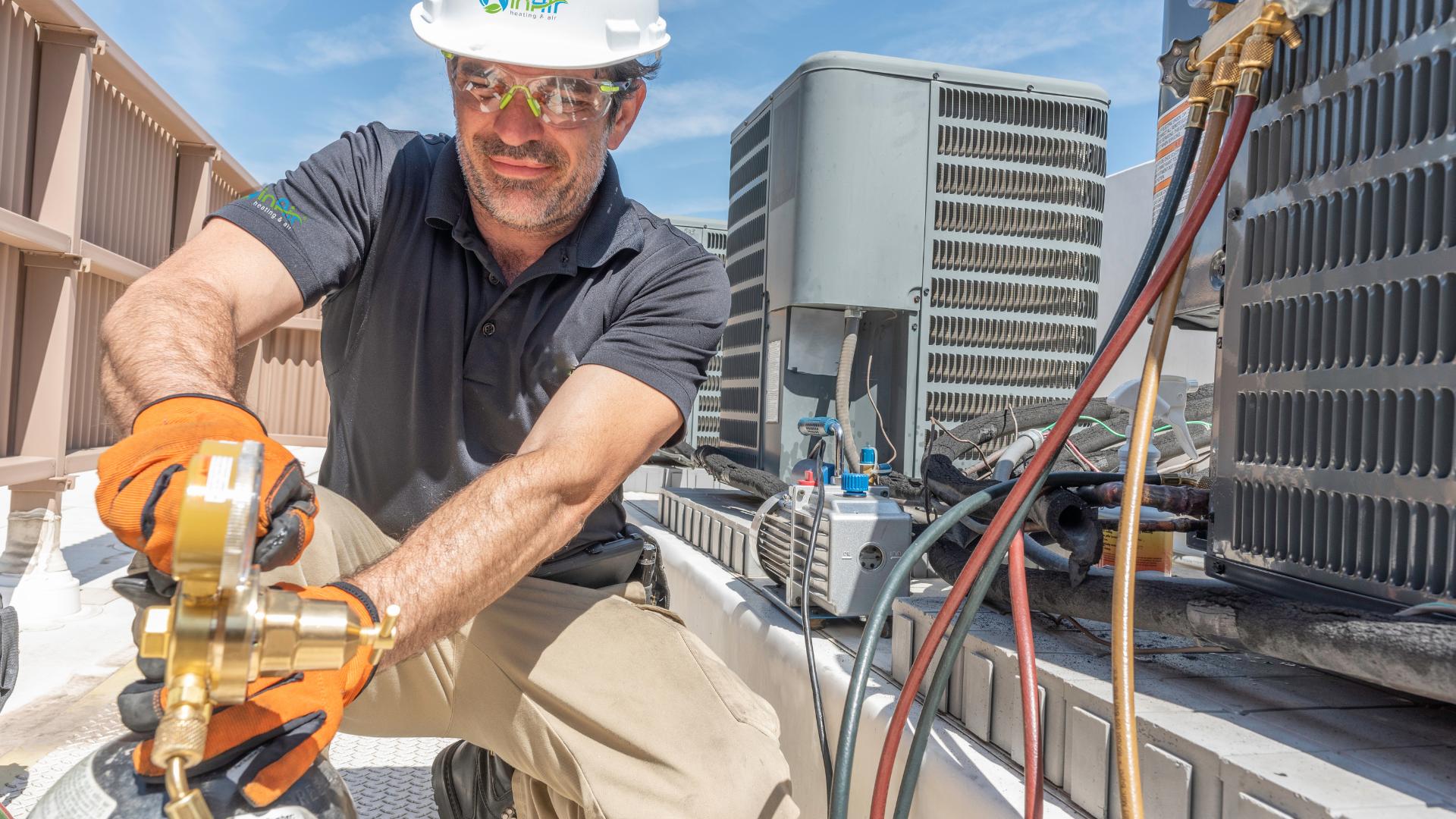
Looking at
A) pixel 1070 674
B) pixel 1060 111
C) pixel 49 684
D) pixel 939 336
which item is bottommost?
pixel 49 684

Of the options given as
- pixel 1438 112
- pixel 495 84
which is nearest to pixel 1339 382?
pixel 1438 112

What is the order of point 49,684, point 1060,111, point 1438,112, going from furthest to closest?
point 1060,111
point 49,684
point 1438,112

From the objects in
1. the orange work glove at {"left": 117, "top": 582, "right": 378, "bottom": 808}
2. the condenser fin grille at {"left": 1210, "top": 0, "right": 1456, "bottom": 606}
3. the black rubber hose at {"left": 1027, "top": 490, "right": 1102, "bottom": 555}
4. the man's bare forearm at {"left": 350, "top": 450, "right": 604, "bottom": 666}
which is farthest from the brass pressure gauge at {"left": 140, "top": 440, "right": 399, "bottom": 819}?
the condenser fin grille at {"left": 1210, "top": 0, "right": 1456, "bottom": 606}

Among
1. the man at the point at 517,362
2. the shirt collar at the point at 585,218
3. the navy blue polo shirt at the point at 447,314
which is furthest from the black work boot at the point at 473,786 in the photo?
the shirt collar at the point at 585,218

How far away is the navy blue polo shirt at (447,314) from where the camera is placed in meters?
1.64

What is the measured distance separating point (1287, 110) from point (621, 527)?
1301mm

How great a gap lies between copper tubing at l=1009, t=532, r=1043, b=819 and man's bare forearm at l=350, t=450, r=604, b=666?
558mm

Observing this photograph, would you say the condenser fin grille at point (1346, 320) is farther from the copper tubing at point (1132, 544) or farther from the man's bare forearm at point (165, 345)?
the man's bare forearm at point (165, 345)

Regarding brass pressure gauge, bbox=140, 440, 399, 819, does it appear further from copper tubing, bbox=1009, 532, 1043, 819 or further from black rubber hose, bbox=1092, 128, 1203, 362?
black rubber hose, bbox=1092, 128, 1203, 362

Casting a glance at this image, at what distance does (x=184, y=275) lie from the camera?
1325 mm

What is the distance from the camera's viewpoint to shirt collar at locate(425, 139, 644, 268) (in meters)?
1.67

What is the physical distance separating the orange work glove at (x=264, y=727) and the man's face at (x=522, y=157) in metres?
0.95

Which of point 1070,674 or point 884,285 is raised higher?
point 884,285

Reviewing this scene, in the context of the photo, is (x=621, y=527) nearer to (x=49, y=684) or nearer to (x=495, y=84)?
(x=495, y=84)
